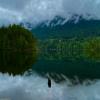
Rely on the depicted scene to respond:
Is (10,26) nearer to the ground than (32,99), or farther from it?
farther from it

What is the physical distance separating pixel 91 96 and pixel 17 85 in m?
10.8

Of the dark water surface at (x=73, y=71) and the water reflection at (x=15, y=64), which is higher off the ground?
the water reflection at (x=15, y=64)

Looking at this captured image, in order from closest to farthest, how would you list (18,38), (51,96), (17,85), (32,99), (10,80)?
(32,99), (51,96), (17,85), (10,80), (18,38)

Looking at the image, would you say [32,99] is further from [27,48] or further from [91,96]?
[27,48]

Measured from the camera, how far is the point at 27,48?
136 metres

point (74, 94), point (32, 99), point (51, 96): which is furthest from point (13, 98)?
point (74, 94)

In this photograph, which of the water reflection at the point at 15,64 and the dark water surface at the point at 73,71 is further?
the water reflection at the point at 15,64

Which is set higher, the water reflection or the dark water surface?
the water reflection

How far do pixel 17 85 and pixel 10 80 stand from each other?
533cm

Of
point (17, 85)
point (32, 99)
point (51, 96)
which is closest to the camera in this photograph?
point (32, 99)

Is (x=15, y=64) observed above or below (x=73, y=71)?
above

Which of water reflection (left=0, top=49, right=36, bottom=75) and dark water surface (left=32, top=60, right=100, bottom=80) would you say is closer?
dark water surface (left=32, top=60, right=100, bottom=80)

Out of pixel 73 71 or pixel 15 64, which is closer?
pixel 73 71

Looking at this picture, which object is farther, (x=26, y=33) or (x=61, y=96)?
(x=26, y=33)
